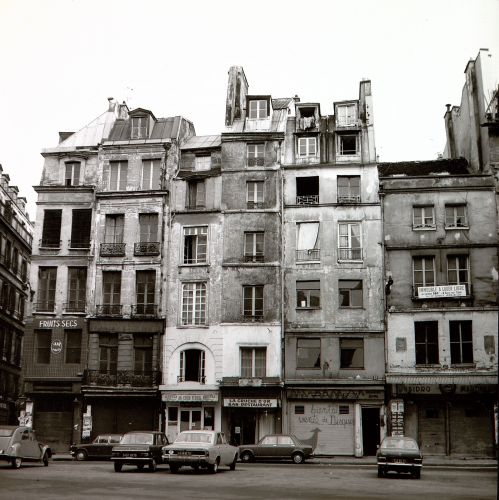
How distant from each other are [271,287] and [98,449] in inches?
566

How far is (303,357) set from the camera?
43625 mm

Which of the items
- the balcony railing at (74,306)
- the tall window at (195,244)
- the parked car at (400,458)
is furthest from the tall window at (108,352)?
the parked car at (400,458)

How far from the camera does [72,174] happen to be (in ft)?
161

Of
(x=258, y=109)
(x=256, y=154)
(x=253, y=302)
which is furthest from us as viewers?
(x=258, y=109)

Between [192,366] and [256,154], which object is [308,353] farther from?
[256,154]

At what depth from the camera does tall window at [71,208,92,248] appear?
155 feet

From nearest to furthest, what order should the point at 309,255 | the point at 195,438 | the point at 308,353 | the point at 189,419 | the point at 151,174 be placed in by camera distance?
the point at 195,438 → the point at 189,419 → the point at 308,353 → the point at 309,255 → the point at 151,174

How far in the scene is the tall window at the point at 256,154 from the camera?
47.1 meters

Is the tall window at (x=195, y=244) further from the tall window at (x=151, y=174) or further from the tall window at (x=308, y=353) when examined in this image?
the tall window at (x=308, y=353)

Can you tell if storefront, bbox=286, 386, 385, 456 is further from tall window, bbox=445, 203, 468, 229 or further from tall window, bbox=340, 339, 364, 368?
tall window, bbox=445, 203, 468, 229

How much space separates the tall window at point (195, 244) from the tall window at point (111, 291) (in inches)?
181

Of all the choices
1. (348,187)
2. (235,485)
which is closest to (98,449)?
(235,485)

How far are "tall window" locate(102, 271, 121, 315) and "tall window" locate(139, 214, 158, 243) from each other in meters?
2.84

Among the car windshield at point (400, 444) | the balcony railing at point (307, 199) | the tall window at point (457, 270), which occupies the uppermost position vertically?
the balcony railing at point (307, 199)
